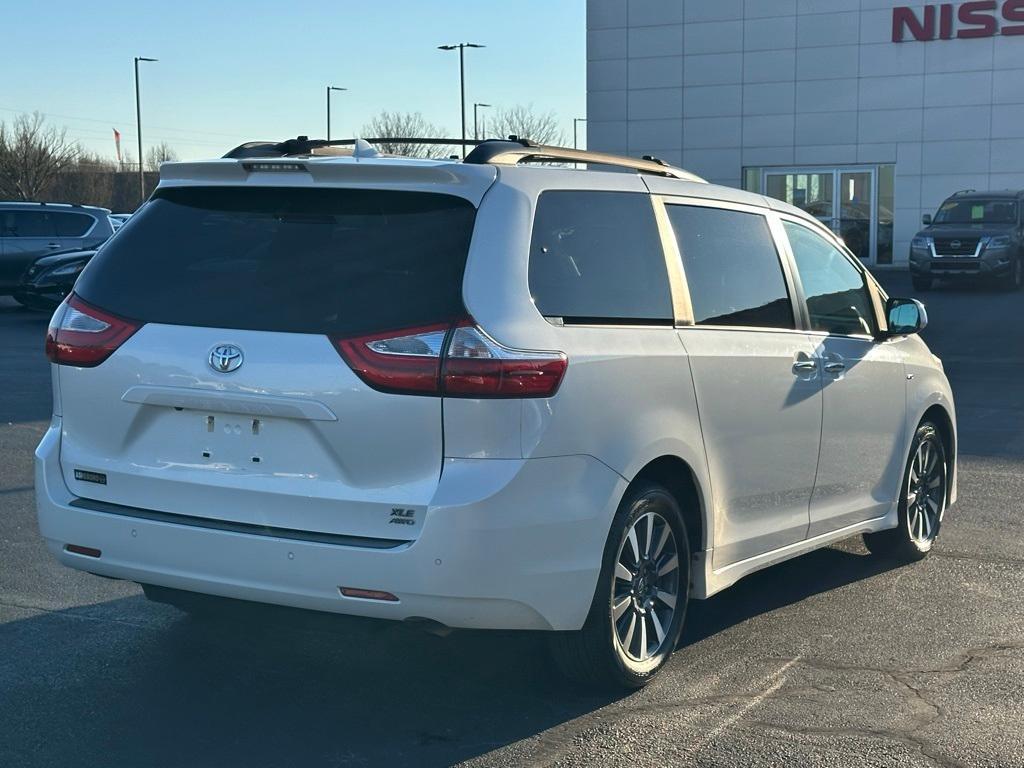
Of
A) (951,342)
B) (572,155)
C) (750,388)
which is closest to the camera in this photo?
(572,155)

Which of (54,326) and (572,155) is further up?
(572,155)

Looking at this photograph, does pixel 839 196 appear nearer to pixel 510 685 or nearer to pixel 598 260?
pixel 598 260

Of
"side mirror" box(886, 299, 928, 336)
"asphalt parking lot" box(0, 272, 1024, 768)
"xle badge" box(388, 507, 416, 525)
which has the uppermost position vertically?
"side mirror" box(886, 299, 928, 336)

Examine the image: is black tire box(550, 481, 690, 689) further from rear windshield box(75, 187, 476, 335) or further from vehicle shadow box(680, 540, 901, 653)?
rear windshield box(75, 187, 476, 335)

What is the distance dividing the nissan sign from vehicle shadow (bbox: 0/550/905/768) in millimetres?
36935

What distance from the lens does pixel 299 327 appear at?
4156 millimetres

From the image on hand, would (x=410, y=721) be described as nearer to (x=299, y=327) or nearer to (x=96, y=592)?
(x=299, y=327)

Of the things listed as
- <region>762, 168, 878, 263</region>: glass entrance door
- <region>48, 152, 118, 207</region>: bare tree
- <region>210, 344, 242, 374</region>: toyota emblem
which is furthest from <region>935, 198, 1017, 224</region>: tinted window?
<region>48, 152, 118, 207</region>: bare tree

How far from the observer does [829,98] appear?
40.9 metres

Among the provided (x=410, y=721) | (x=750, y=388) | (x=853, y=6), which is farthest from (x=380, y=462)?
(x=853, y=6)

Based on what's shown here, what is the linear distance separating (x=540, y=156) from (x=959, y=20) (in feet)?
124

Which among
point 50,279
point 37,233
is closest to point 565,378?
point 50,279

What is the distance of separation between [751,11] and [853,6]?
312 centimetres

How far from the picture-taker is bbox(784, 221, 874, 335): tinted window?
592cm
